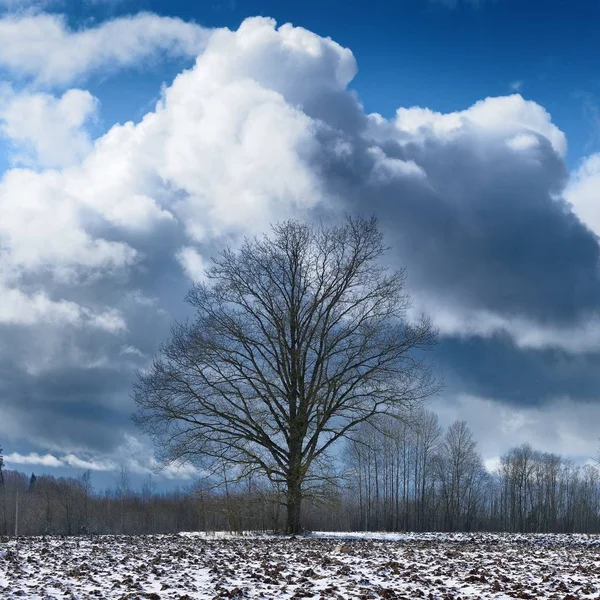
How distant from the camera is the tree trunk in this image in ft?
110

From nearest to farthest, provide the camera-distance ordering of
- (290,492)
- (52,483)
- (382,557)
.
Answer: (382,557)
(290,492)
(52,483)

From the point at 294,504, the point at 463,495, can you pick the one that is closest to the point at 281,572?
the point at 294,504

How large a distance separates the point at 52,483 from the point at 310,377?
102m

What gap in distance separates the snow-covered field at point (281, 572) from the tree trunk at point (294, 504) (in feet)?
26.5

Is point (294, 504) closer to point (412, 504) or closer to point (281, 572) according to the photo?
point (281, 572)

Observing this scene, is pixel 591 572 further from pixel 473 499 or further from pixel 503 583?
pixel 473 499

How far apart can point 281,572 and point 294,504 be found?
54.1 ft

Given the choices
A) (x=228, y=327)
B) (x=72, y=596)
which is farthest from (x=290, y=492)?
(x=72, y=596)

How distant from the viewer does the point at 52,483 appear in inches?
4823

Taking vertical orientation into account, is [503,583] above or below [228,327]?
below

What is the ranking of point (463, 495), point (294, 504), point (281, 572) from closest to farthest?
point (281, 572), point (294, 504), point (463, 495)

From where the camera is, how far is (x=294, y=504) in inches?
1331

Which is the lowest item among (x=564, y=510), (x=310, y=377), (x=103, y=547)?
(x=564, y=510)

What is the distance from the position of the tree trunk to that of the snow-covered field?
A: 26.5ft
